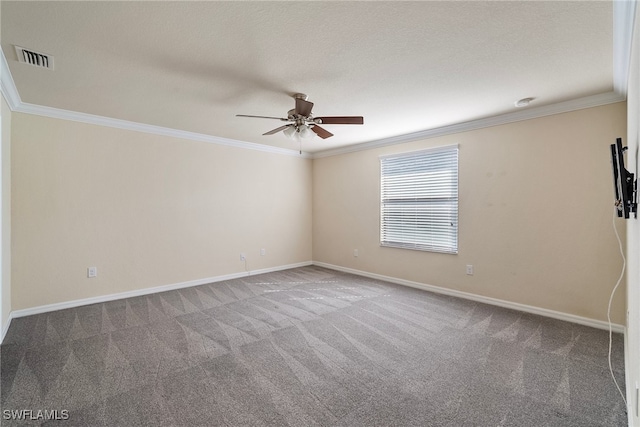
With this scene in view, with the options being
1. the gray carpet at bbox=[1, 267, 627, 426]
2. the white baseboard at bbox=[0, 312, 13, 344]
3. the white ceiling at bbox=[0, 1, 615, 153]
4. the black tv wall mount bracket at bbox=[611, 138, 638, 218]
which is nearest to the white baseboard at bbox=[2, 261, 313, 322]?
the white baseboard at bbox=[0, 312, 13, 344]

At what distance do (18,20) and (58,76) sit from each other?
894mm

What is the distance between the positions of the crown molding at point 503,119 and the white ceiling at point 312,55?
0.13 m

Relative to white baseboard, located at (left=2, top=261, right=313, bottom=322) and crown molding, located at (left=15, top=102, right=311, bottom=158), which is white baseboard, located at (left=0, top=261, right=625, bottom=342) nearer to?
white baseboard, located at (left=2, top=261, right=313, bottom=322)

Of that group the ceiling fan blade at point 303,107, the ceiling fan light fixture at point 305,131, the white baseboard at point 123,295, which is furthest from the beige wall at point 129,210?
the ceiling fan blade at point 303,107

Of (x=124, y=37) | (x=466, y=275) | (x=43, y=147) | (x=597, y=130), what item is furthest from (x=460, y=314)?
(x=43, y=147)

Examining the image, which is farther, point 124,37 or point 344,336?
point 344,336

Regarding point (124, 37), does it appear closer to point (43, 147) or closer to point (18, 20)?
Result: point (18, 20)

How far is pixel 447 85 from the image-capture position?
277cm

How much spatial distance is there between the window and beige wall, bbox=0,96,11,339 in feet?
15.8

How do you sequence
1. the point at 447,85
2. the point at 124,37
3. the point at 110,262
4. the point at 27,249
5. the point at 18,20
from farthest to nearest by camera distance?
the point at 110,262 → the point at 27,249 → the point at 447,85 → the point at 124,37 → the point at 18,20

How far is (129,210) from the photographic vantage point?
4066 mm

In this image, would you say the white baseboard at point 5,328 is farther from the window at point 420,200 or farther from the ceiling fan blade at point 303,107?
the window at point 420,200

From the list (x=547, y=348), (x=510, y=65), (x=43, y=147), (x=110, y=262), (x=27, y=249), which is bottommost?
(x=547, y=348)

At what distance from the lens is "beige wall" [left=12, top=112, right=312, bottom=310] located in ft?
11.1
